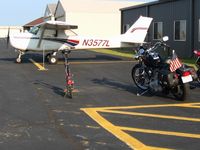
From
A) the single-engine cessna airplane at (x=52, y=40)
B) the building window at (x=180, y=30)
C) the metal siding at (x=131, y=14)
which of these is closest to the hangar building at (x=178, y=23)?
the building window at (x=180, y=30)

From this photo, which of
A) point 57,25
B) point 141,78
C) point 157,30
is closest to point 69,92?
point 141,78

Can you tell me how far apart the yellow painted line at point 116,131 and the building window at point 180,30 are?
17.7m

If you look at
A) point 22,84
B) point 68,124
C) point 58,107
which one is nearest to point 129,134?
point 68,124

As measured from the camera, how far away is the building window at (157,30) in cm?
2909

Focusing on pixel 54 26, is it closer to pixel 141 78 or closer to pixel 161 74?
pixel 141 78

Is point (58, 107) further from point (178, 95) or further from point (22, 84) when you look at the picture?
point (22, 84)

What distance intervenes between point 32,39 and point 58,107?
11.8 meters

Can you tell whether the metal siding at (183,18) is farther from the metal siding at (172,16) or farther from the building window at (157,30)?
the building window at (157,30)

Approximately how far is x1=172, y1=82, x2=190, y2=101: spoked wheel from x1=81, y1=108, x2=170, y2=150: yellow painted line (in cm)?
239

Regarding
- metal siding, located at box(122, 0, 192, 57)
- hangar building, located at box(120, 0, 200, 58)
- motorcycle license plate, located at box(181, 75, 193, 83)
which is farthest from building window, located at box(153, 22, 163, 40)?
motorcycle license plate, located at box(181, 75, 193, 83)

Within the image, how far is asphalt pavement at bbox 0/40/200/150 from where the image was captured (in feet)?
21.4

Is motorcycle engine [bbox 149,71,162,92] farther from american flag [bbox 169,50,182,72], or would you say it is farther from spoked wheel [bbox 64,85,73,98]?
spoked wheel [bbox 64,85,73,98]

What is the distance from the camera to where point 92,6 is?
6328cm

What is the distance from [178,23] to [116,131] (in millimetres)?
20132
